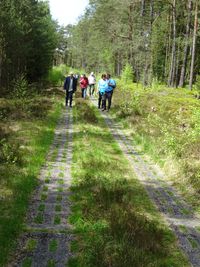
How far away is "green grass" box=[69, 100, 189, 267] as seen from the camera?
4.91 metres

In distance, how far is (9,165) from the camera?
875 centimetres

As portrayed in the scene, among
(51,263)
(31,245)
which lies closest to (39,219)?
(31,245)

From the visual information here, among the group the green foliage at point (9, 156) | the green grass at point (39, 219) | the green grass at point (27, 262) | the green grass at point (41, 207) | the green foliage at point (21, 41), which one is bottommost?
the green grass at point (27, 262)

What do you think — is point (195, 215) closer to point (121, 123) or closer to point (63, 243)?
point (63, 243)

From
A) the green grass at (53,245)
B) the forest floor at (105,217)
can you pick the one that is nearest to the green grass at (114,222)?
the forest floor at (105,217)

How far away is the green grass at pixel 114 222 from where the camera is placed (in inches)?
193

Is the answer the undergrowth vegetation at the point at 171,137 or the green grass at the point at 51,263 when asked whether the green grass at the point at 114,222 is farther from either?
the undergrowth vegetation at the point at 171,137

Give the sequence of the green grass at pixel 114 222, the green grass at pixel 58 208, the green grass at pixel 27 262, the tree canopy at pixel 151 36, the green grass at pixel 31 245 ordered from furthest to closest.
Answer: the tree canopy at pixel 151 36 → the green grass at pixel 58 208 → the green grass at pixel 31 245 → the green grass at pixel 114 222 → the green grass at pixel 27 262

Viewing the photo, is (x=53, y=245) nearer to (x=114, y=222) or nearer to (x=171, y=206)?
(x=114, y=222)

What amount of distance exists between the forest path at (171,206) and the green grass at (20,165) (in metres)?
2.52

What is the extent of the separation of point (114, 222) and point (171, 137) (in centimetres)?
528

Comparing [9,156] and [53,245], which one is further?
[9,156]

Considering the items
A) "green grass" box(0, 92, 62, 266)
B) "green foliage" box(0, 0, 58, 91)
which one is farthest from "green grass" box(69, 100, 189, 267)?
"green foliage" box(0, 0, 58, 91)

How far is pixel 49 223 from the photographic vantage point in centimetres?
602
